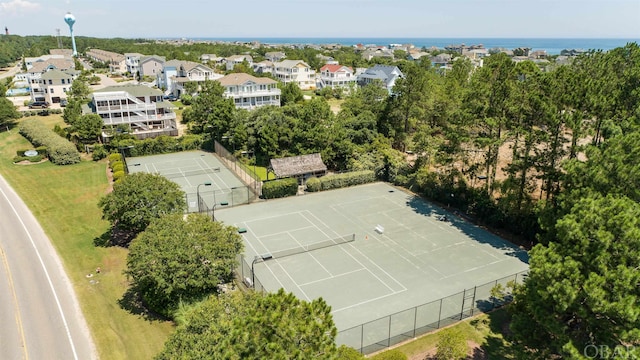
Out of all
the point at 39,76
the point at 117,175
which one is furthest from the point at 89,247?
the point at 39,76

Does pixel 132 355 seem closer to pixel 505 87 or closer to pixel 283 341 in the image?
pixel 283 341

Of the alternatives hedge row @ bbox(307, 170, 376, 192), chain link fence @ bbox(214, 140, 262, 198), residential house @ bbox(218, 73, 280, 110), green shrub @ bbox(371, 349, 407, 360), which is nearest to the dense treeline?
hedge row @ bbox(307, 170, 376, 192)

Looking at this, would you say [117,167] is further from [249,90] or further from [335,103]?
[335,103]

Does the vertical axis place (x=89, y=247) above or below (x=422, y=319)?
below

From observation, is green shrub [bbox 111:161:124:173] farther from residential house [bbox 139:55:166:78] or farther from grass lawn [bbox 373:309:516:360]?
residential house [bbox 139:55:166:78]

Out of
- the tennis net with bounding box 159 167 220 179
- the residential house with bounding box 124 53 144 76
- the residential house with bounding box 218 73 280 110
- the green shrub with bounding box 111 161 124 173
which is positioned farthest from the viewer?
the residential house with bounding box 124 53 144 76

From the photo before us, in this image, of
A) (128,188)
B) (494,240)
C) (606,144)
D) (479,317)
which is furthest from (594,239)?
(128,188)

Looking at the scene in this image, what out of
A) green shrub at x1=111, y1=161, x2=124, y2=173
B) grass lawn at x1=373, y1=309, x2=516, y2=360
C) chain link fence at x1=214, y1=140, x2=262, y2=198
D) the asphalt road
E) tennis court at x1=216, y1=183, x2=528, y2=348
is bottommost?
the asphalt road
